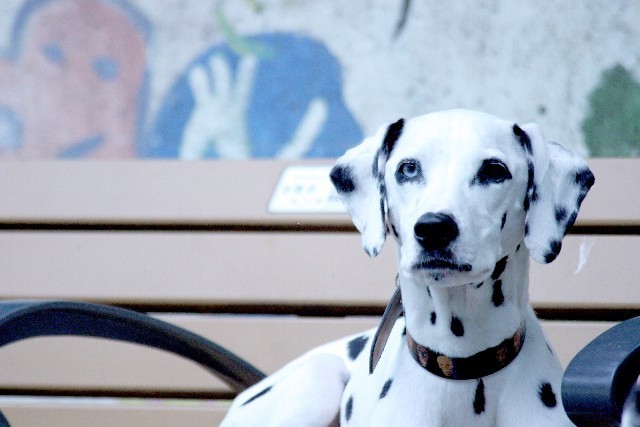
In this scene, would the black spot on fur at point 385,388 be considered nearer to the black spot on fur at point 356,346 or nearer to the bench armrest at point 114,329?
the black spot on fur at point 356,346

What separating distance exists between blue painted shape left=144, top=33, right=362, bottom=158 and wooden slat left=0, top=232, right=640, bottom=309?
1.50 feet

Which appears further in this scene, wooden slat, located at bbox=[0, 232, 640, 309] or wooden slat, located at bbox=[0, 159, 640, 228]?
wooden slat, located at bbox=[0, 159, 640, 228]

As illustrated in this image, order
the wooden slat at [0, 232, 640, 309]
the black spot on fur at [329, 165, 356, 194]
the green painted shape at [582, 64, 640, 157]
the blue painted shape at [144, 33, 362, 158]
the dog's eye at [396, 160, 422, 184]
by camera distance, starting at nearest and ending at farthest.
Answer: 1. the dog's eye at [396, 160, 422, 184]
2. the black spot on fur at [329, 165, 356, 194]
3. the wooden slat at [0, 232, 640, 309]
4. the green painted shape at [582, 64, 640, 157]
5. the blue painted shape at [144, 33, 362, 158]

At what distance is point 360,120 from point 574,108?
56cm

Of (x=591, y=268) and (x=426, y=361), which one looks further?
(x=591, y=268)

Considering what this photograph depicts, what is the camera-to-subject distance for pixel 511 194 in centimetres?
110

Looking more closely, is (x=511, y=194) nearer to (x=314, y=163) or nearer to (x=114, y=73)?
(x=314, y=163)

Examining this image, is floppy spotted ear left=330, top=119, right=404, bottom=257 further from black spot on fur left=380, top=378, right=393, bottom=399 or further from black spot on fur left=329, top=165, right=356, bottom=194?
black spot on fur left=380, top=378, right=393, bottom=399

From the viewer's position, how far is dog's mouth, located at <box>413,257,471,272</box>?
1.04 meters

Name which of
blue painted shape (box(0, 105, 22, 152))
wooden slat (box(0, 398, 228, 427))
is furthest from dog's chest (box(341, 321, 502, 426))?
blue painted shape (box(0, 105, 22, 152))

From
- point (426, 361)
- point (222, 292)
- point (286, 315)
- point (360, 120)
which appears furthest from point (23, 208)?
point (426, 361)

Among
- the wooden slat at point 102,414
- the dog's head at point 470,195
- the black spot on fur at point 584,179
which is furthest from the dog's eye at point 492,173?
the wooden slat at point 102,414

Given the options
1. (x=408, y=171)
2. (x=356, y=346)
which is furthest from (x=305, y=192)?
(x=408, y=171)

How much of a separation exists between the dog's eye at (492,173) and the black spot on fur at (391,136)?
0.16 m
